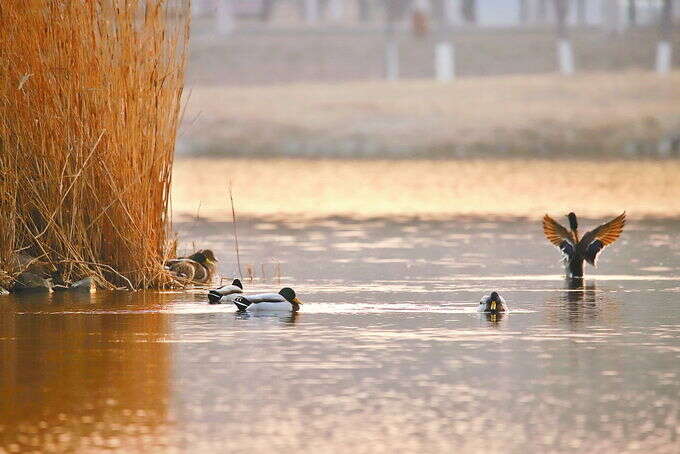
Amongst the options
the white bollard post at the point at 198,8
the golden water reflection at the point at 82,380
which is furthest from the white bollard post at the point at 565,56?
the golden water reflection at the point at 82,380

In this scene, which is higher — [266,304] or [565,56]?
[565,56]

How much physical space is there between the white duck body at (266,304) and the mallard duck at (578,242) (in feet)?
9.66

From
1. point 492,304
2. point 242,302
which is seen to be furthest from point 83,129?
point 492,304

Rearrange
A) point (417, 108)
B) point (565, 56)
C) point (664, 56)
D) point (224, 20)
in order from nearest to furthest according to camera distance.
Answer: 1. point (417, 108)
2. point (664, 56)
3. point (565, 56)
4. point (224, 20)

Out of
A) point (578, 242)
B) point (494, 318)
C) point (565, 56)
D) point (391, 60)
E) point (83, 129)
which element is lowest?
point (494, 318)

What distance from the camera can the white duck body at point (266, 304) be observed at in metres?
11.6

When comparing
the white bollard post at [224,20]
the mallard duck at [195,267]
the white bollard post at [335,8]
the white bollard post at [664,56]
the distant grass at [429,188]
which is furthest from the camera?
the white bollard post at [335,8]

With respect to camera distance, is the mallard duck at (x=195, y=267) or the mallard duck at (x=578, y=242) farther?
the mallard duck at (x=578, y=242)

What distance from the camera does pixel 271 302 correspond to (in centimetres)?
1157

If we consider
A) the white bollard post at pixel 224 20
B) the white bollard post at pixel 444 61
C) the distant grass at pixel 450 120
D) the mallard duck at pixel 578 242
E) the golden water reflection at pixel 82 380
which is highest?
the white bollard post at pixel 224 20

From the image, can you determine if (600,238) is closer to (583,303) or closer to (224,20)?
(583,303)

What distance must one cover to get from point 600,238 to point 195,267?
292cm

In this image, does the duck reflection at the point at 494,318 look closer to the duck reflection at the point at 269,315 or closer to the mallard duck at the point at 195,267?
the duck reflection at the point at 269,315

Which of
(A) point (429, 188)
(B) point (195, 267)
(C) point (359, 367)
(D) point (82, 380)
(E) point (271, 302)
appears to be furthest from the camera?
(A) point (429, 188)
